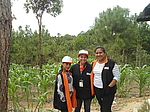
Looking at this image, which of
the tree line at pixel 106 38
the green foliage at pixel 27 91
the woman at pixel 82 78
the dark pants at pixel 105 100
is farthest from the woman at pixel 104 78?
the tree line at pixel 106 38

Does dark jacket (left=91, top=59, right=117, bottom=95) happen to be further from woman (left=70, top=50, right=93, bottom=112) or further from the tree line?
the tree line

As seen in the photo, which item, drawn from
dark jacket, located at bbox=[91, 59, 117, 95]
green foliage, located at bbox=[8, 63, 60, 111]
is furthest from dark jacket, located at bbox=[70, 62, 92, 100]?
green foliage, located at bbox=[8, 63, 60, 111]

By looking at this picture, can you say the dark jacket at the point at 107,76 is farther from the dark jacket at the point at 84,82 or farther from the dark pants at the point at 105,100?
the dark jacket at the point at 84,82

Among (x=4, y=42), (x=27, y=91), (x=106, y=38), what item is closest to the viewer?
(x=4, y=42)

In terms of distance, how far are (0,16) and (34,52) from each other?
6.49m

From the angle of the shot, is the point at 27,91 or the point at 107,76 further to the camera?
the point at 27,91

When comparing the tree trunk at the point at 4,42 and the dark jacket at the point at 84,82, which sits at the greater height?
the tree trunk at the point at 4,42

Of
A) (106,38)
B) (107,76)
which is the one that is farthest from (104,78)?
(106,38)

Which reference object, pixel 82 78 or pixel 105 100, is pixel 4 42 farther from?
pixel 105 100

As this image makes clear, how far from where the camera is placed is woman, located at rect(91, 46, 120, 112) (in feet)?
6.44

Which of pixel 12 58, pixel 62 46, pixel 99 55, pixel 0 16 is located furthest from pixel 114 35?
pixel 0 16

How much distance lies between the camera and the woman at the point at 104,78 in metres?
1.96

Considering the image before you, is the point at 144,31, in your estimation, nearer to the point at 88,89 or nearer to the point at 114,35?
the point at 114,35

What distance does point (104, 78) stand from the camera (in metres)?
1.98
